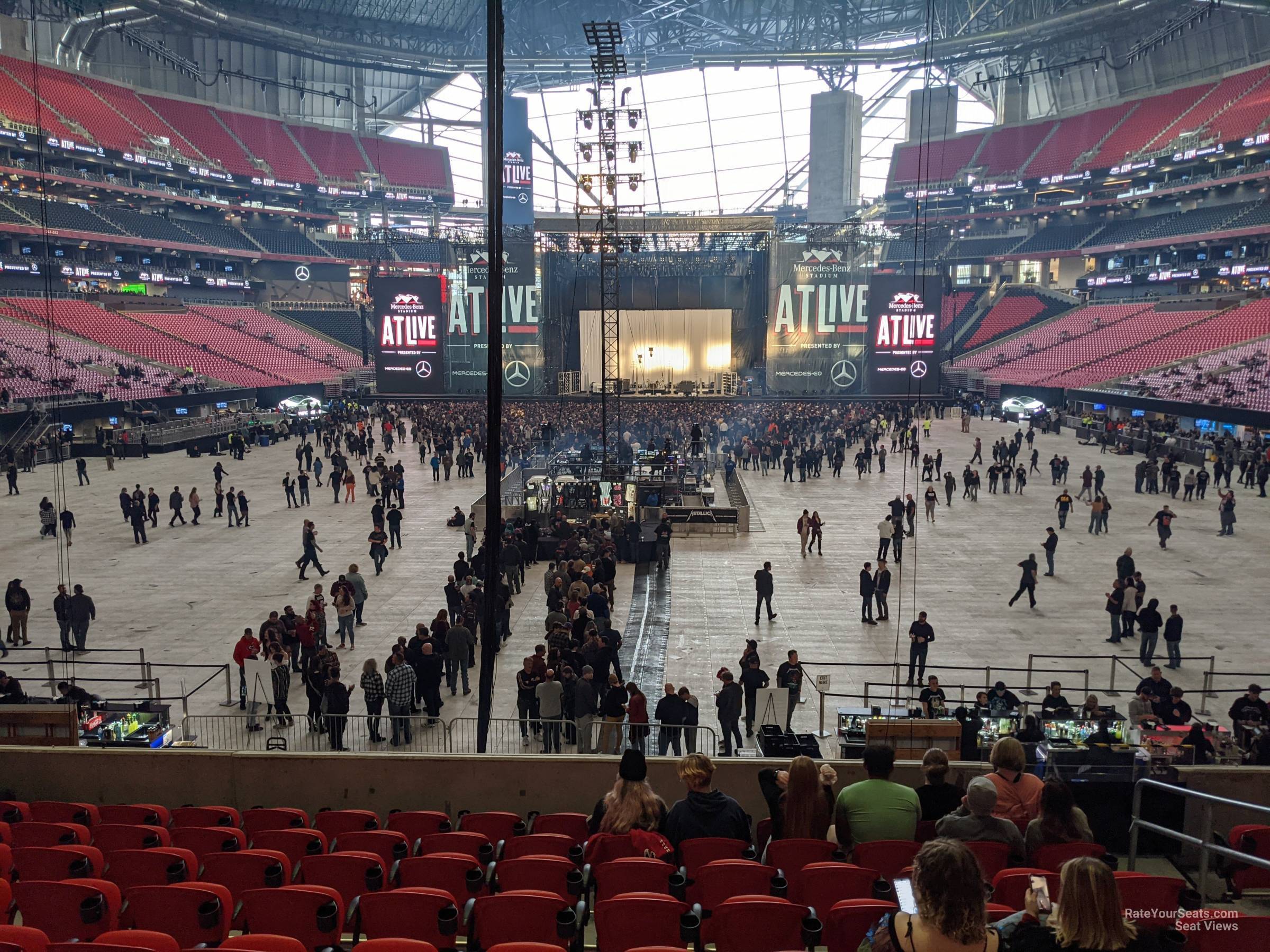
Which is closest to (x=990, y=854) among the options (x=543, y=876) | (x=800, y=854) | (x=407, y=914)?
(x=800, y=854)

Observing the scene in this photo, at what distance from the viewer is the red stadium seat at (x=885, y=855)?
4.88 metres

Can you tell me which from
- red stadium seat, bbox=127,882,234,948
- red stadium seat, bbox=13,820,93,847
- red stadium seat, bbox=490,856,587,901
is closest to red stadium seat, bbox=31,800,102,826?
red stadium seat, bbox=13,820,93,847

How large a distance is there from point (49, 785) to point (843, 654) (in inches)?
418

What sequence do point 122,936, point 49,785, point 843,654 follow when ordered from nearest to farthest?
point 122,936, point 49,785, point 843,654

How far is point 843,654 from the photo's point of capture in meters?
14.4

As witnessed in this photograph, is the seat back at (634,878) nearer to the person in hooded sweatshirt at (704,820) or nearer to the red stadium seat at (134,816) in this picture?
the person in hooded sweatshirt at (704,820)

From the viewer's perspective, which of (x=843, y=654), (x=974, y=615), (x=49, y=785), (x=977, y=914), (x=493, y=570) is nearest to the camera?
(x=977, y=914)

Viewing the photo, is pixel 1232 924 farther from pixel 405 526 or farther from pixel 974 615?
pixel 405 526

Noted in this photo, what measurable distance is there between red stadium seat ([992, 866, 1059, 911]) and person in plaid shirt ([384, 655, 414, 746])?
7825 millimetres

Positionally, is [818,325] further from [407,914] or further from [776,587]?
[407,914]

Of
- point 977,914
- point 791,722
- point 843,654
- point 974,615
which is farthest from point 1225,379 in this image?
point 977,914

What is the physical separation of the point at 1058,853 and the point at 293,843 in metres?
4.28

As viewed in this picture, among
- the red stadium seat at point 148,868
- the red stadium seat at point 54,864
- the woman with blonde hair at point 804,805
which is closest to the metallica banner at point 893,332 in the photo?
the woman with blonde hair at point 804,805

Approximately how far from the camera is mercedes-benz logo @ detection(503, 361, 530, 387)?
1822 inches
